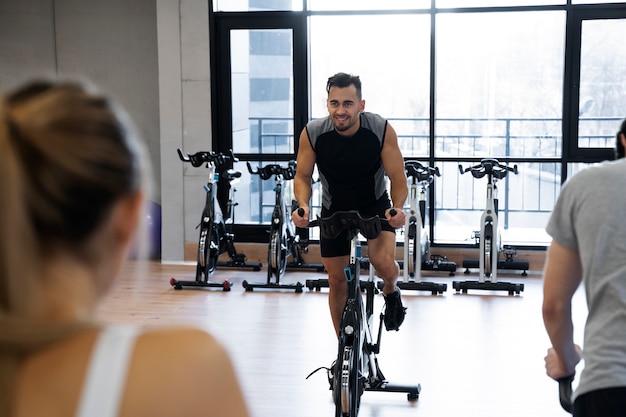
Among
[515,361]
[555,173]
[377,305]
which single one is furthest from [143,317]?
[555,173]

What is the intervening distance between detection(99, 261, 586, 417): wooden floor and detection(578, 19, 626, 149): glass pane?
155cm

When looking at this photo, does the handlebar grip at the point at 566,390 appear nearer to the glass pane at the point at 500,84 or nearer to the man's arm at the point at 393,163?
the man's arm at the point at 393,163

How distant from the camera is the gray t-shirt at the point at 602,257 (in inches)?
69.0

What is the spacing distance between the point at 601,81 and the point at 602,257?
6.28 metres

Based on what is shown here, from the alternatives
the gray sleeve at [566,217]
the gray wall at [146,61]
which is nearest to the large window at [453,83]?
the gray wall at [146,61]

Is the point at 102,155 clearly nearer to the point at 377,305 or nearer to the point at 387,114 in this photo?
the point at 377,305

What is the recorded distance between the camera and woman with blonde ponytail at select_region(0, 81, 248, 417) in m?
0.75

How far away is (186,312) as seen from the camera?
6.41 m

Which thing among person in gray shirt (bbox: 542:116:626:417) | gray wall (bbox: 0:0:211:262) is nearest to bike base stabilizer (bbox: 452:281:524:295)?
gray wall (bbox: 0:0:211:262)

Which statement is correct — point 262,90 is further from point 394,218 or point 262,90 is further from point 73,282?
point 73,282

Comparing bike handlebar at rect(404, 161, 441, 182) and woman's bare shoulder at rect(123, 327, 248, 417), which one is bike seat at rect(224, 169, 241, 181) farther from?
woman's bare shoulder at rect(123, 327, 248, 417)

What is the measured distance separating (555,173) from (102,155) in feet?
24.3

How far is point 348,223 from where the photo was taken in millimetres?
3729

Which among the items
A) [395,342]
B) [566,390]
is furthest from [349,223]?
[395,342]
